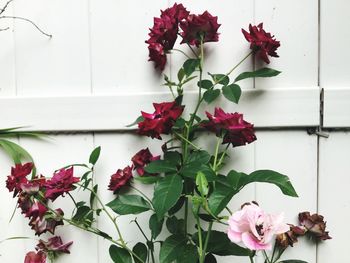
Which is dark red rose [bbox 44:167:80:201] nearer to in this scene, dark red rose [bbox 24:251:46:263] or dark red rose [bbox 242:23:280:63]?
dark red rose [bbox 24:251:46:263]

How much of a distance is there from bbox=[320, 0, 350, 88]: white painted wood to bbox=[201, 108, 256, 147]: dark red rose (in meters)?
0.23

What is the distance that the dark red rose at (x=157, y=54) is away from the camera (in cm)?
72

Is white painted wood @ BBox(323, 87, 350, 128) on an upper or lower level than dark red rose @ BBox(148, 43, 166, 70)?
lower

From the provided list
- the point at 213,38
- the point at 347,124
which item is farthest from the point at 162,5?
the point at 347,124

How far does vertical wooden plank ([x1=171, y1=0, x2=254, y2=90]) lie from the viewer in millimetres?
765

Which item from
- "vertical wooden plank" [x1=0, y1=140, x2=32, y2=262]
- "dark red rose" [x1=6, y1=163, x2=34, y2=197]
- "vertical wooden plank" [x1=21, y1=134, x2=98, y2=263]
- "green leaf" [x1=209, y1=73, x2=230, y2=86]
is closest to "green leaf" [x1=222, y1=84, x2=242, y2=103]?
"green leaf" [x1=209, y1=73, x2=230, y2=86]

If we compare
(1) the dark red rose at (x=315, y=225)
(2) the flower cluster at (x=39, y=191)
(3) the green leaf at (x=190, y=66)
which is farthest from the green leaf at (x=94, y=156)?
(1) the dark red rose at (x=315, y=225)

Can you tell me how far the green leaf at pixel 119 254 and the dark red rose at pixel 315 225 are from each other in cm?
39

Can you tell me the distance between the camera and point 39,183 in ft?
2.30

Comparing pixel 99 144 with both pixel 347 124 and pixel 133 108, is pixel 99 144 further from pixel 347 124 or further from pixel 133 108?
pixel 347 124

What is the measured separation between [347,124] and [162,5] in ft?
1.60

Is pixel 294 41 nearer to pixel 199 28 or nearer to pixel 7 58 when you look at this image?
pixel 199 28

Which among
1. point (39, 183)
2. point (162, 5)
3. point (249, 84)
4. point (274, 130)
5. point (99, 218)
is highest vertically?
point (162, 5)

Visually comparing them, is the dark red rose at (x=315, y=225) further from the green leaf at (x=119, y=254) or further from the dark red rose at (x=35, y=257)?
the dark red rose at (x=35, y=257)
